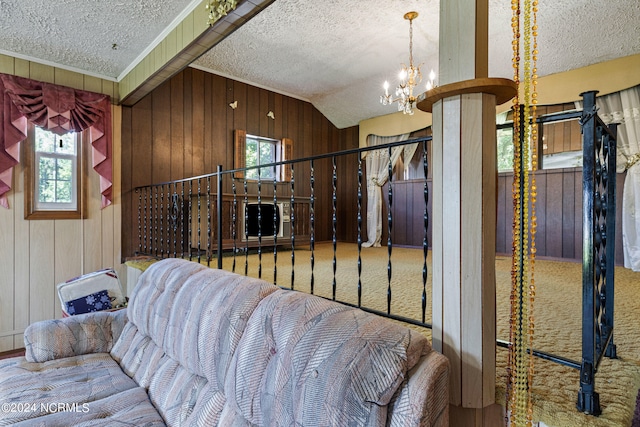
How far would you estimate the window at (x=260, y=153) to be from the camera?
490 cm

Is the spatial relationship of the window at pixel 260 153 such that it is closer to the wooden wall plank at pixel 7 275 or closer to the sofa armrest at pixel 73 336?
the wooden wall plank at pixel 7 275

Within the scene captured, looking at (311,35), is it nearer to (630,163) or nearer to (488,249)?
(488,249)

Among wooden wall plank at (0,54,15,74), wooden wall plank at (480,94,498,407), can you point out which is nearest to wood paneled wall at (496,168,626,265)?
wooden wall plank at (480,94,498,407)

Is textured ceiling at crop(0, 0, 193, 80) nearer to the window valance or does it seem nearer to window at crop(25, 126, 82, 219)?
the window valance

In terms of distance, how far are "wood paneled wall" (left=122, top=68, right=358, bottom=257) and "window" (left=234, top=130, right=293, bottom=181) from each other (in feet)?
0.35

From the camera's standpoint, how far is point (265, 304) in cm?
128

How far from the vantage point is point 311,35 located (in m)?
3.53

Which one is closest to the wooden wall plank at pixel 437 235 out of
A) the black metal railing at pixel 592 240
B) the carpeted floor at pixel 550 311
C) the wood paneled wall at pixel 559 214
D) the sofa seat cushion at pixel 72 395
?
the carpeted floor at pixel 550 311

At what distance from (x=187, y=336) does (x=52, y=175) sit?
3274 mm

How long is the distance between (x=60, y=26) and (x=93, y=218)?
1.99 metres

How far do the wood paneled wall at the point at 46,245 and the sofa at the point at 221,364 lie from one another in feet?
6.27

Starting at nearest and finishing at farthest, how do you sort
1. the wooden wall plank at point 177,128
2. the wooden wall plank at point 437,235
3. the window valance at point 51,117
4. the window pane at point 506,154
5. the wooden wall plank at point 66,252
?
the wooden wall plank at point 437,235
the window valance at point 51,117
the wooden wall plank at point 66,252
the wooden wall plank at point 177,128
the window pane at point 506,154

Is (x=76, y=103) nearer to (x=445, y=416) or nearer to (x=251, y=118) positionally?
(x=251, y=118)

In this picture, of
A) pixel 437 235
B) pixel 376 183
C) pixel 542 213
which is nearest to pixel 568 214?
pixel 542 213
